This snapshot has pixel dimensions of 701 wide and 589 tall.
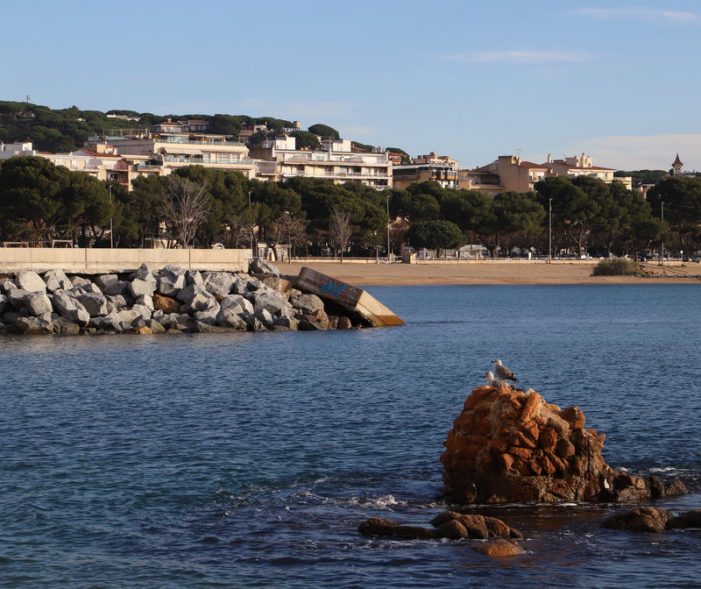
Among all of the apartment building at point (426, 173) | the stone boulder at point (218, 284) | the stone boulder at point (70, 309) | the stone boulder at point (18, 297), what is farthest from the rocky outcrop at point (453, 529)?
the apartment building at point (426, 173)

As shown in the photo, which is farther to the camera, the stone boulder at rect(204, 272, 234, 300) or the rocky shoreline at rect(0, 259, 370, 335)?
the stone boulder at rect(204, 272, 234, 300)

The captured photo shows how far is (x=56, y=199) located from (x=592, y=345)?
46.9 metres

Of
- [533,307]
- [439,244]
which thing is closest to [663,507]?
[533,307]

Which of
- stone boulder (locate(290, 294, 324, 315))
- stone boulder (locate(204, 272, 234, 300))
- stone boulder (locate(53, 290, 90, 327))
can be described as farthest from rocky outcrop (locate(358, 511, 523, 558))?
stone boulder (locate(290, 294, 324, 315))

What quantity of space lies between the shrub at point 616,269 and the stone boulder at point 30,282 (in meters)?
67.1

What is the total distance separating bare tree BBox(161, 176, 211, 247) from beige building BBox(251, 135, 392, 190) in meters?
48.3

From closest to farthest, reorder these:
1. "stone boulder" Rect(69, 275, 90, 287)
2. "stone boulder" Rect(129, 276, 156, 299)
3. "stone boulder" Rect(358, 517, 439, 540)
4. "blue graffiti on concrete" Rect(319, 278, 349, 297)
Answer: "stone boulder" Rect(358, 517, 439, 540), "stone boulder" Rect(129, 276, 156, 299), "stone boulder" Rect(69, 275, 90, 287), "blue graffiti on concrete" Rect(319, 278, 349, 297)

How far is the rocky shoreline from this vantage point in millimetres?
40812

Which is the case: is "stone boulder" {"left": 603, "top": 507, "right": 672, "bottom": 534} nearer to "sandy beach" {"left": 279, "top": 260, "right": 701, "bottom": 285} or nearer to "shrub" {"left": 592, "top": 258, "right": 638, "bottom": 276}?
"sandy beach" {"left": 279, "top": 260, "right": 701, "bottom": 285}

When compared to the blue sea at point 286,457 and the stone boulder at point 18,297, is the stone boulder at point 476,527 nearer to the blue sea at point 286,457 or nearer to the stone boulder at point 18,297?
the blue sea at point 286,457

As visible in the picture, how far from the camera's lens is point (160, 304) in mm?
43312

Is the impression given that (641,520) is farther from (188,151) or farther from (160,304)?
(188,151)

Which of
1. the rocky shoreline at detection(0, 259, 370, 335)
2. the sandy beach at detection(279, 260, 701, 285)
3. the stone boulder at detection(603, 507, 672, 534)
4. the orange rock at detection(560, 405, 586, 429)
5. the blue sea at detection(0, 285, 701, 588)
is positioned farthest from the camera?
the sandy beach at detection(279, 260, 701, 285)

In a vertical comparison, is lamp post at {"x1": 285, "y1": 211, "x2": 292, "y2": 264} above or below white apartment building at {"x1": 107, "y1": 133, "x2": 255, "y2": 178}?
below
